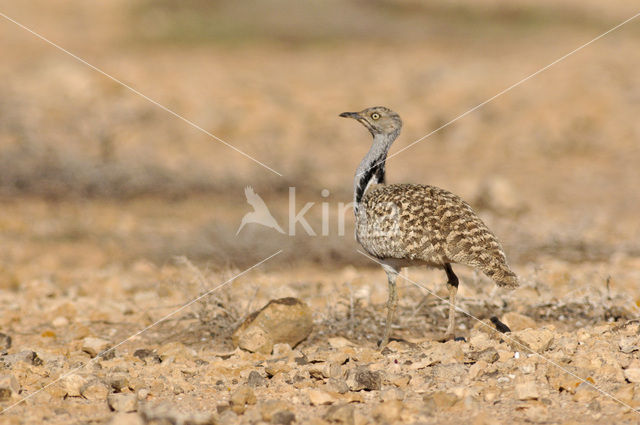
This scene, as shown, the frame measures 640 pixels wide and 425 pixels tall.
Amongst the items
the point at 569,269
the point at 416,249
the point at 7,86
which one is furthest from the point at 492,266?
the point at 7,86

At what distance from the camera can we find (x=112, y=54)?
18438 mm

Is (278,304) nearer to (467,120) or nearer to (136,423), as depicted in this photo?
(136,423)

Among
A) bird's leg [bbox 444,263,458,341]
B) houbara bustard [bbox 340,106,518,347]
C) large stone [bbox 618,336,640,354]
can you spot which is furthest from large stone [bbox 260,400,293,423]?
large stone [bbox 618,336,640,354]

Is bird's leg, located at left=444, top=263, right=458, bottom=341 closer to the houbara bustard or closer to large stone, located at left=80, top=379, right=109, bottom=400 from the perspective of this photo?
the houbara bustard

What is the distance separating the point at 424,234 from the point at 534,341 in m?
0.92

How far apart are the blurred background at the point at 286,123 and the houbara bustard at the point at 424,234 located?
208 cm

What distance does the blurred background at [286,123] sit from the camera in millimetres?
8742

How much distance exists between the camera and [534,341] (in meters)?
4.39

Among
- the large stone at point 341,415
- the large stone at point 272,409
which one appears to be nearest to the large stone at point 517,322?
the large stone at point 341,415

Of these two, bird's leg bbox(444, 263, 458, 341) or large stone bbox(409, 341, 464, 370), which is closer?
large stone bbox(409, 341, 464, 370)

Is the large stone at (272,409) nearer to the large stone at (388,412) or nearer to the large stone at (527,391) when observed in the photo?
the large stone at (388,412)

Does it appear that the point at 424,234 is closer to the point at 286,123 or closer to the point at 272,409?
the point at 272,409

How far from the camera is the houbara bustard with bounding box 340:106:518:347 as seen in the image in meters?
4.61

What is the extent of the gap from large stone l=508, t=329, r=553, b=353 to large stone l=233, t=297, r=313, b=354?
140 cm
